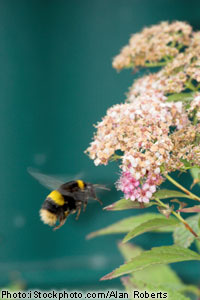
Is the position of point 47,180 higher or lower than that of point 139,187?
higher

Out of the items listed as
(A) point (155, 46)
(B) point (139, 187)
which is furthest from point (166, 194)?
(A) point (155, 46)

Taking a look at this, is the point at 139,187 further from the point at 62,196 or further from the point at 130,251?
the point at 130,251

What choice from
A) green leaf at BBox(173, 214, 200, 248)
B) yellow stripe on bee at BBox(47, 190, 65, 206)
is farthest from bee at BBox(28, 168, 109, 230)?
green leaf at BBox(173, 214, 200, 248)

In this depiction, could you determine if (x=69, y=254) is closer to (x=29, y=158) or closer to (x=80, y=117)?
(x=29, y=158)

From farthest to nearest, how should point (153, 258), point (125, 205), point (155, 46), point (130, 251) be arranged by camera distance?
point (130, 251) < point (155, 46) < point (125, 205) < point (153, 258)

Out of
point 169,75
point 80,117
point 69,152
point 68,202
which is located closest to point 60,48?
point 80,117

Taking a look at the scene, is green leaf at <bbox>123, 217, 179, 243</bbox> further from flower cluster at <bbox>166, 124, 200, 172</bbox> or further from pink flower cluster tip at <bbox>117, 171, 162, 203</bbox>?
flower cluster at <bbox>166, 124, 200, 172</bbox>

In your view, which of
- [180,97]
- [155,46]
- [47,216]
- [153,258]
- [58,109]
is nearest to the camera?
[153,258]
